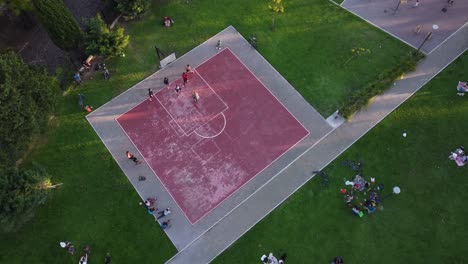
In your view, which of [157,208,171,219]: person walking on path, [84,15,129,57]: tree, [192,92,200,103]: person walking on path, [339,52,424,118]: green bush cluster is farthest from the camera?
[192,92,200,103]: person walking on path

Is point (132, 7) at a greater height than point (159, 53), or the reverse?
point (132, 7)

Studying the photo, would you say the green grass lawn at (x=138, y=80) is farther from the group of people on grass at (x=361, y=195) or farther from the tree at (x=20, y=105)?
the group of people on grass at (x=361, y=195)

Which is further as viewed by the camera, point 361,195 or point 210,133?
point 210,133

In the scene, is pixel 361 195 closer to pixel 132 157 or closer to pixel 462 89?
pixel 462 89

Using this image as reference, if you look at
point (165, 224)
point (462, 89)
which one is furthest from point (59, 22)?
point (462, 89)

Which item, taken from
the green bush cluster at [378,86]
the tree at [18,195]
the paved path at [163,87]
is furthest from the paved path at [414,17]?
the tree at [18,195]

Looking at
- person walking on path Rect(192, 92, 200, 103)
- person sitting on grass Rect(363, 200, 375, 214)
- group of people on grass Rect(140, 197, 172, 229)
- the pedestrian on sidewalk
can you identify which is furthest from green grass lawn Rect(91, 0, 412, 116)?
the pedestrian on sidewalk

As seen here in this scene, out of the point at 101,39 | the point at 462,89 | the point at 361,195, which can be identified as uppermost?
the point at 101,39

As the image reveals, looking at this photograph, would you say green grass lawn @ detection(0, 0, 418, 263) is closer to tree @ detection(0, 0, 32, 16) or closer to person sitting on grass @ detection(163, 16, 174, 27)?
person sitting on grass @ detection(163, 16, 174, 27)
